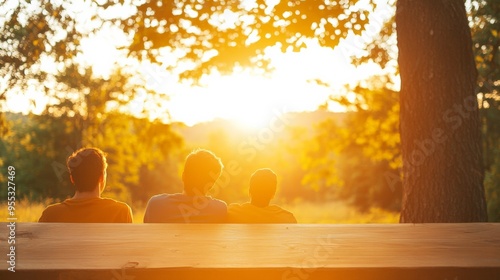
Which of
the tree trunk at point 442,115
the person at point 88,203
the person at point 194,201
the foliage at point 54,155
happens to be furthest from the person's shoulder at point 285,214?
the foliage at point 54,155

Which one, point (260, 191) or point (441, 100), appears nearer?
point (260, 191)

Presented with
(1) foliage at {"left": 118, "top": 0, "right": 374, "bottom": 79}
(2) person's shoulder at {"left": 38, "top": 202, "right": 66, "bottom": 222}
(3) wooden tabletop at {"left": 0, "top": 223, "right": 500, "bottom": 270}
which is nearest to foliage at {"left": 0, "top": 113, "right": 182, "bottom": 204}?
(1) foliage at {"left": 118, "top": 0, "right": 374, "bottom": 79}

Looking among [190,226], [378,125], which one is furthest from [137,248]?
[378,125]

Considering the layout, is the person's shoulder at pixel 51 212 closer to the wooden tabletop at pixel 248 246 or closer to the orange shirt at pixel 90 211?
the orange shirt at pixel 90 211

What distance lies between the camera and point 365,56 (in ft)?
35.2

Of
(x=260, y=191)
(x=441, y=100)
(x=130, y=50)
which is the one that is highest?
(x=130, y=50)

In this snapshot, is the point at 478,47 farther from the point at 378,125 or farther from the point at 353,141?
the point at 353,141

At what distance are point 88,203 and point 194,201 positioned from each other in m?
0.80

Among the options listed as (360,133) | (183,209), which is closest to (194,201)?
(183,209)

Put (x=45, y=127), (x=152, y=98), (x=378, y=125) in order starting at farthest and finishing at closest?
(x=45, y=127) < (x=378, y=125) < (x=152, y=98)

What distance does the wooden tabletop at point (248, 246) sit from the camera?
199 cm

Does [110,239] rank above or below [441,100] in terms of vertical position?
below

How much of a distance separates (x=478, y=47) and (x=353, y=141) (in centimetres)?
389

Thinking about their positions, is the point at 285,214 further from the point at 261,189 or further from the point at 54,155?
the point at 54,155
